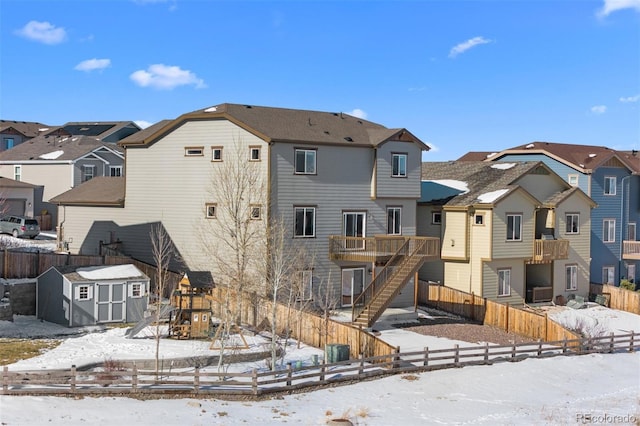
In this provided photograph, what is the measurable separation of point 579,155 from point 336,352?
1307 inches

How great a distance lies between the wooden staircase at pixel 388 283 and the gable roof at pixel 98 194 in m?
16.1

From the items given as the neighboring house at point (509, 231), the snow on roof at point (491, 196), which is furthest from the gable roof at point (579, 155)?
the snow on roof at point (491, 196)

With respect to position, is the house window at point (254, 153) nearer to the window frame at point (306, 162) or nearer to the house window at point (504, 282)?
the window frame at point (306, 162)

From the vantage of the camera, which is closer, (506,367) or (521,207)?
(506,367)

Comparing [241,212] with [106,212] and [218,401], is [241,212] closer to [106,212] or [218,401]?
[106,212]

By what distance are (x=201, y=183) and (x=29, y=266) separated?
393 inches

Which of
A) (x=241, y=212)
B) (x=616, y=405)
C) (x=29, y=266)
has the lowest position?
(x=616, y=405)

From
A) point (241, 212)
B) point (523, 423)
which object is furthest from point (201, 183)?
point (523, 423)

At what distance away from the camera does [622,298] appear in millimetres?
47500

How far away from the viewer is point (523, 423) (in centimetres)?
2292

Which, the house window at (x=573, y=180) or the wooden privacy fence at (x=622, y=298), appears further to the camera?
the house window at (x=573, y=180)

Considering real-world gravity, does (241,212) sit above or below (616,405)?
above

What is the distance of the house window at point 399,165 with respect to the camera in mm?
41281

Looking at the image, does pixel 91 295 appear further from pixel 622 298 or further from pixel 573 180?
pixel 573 180
